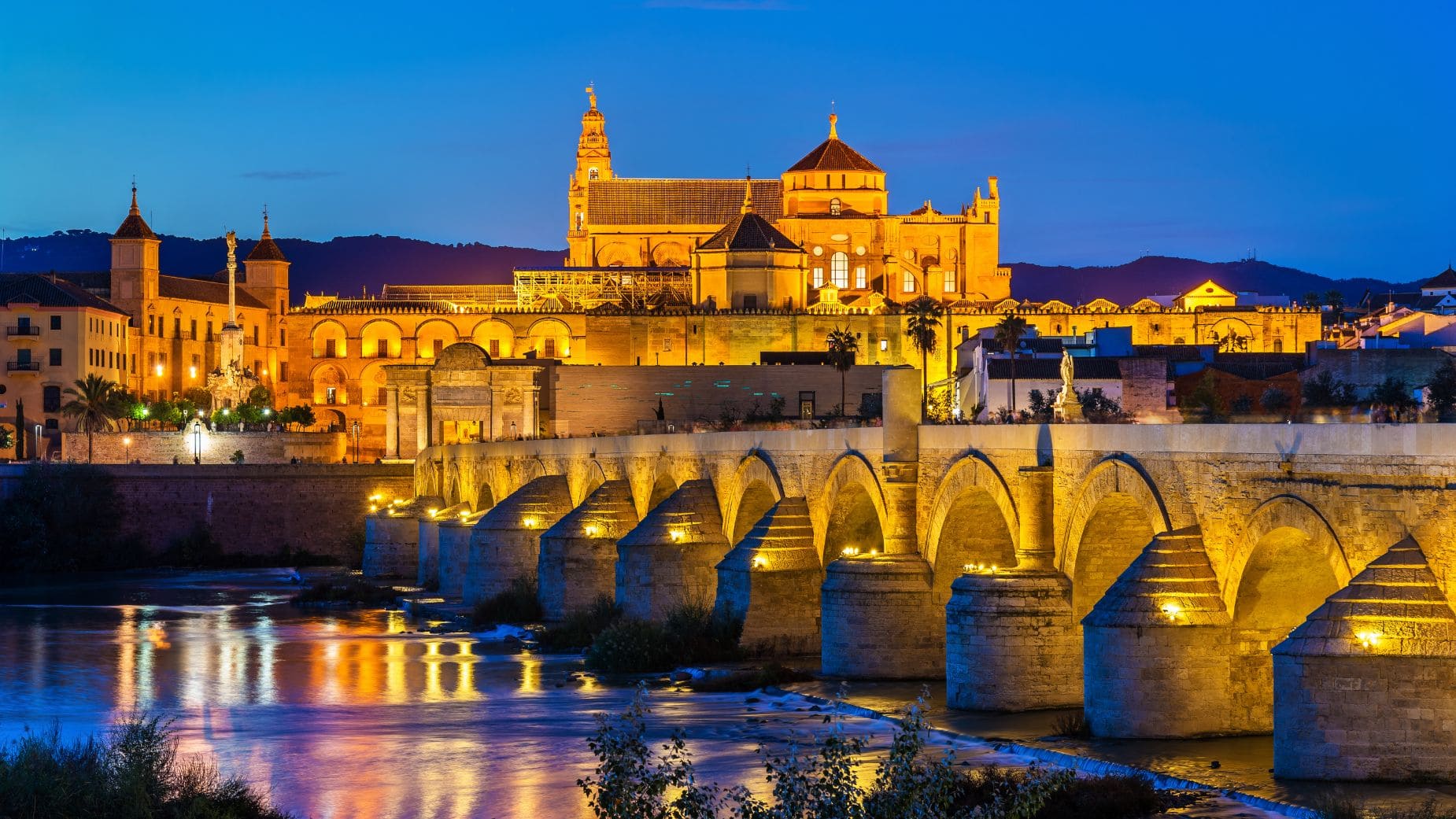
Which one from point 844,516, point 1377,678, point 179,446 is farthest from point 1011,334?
point 1377,678

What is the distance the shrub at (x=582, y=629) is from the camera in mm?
36219

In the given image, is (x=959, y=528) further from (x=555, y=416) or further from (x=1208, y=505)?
(x=555, y=416)

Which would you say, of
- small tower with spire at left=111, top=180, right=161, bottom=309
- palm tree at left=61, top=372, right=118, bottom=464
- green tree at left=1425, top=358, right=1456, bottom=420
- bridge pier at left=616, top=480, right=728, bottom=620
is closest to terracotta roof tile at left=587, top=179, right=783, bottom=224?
small tower with spire at left=111, top=180, right=161, bottom=309

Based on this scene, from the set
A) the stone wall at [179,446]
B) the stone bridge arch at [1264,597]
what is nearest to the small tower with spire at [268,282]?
the stone wall at [179,446]

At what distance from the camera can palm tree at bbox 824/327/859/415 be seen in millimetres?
84938

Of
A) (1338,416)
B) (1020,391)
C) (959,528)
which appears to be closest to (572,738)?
(959,528)

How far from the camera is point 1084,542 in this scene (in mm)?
24359

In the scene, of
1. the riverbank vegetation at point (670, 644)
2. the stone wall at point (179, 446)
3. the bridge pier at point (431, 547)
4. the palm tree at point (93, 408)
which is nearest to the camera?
the riverbank vegetation at point (670, 644)

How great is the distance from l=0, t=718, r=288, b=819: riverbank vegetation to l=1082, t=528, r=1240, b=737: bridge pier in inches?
338

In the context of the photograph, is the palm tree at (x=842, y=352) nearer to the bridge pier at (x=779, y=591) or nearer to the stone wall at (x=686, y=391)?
the stone wall at (x=686, y=391)

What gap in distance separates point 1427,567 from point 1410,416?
11.9 ft

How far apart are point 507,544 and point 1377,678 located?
98.4ft

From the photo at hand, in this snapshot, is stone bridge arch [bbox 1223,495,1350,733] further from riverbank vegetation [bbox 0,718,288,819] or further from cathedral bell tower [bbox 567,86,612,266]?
cathedral bell tower [bbox 567,86,612,266]

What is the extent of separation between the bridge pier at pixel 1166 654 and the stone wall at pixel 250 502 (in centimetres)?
5092
